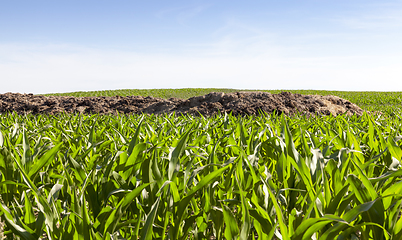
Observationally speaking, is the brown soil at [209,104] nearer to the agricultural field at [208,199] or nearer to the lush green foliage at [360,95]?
the lush green foliage at [360,95]

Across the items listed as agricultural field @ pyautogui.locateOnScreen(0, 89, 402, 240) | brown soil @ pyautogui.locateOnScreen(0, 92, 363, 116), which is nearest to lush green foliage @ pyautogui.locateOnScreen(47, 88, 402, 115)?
brown soil @ pyautogui.locateOnScreen(0, 92, 363, 116)

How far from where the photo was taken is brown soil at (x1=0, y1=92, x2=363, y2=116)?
8293 millimetres

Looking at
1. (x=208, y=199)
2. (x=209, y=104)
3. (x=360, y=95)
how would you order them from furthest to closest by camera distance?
1. (x=360, y=95)
2. (x=209, y=104)
3. (x=208, y=199)

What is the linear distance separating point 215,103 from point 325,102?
3.82 m

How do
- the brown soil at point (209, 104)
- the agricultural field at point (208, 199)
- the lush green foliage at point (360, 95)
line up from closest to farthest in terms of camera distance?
the agricultural field at point (208, 199)
the brown soil at point (209, 104)
the lush green foliage at point (360, 95)

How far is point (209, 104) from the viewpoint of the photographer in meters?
8.93

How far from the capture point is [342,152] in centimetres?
171

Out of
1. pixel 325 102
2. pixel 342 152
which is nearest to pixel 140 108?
pixel 325 102

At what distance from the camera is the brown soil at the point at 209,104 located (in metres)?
8.29

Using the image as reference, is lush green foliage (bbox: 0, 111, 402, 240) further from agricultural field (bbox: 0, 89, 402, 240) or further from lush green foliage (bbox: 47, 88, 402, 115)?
lush green foliage (bbox: 47, 88, 402, 115)

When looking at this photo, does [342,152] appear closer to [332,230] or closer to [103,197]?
[332,230]

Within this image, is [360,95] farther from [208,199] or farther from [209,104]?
[208,199]

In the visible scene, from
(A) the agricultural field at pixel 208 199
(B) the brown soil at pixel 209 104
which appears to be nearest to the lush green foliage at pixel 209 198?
Answer: (A) the agricultural field at pixel 208 199

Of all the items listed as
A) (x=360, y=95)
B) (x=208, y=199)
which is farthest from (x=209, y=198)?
(x=360, y=95)
